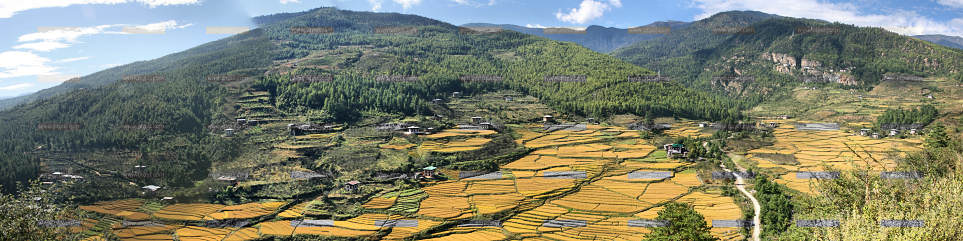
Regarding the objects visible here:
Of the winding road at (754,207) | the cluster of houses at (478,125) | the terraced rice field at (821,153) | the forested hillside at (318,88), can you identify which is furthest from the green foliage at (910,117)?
the cluster of houses at (478,125)

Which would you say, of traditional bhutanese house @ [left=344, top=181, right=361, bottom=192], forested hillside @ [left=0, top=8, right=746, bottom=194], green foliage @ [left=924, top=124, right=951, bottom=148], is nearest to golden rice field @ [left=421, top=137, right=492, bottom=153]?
traditional bhutanese house @ [left=344, top=181, right=361, bottom=192]

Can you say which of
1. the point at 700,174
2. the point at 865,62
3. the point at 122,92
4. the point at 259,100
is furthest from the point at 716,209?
the point at 865,62

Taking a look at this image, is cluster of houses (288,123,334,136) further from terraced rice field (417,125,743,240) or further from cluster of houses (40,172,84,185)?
terraced rice field (417,125,743,240)

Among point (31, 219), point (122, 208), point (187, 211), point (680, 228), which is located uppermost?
point (31, 219)

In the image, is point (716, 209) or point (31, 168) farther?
Result: point (31, 168)

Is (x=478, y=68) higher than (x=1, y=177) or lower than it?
higher

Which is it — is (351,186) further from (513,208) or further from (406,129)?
(406,129)

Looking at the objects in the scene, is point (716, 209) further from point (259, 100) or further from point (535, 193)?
point (259, 100)

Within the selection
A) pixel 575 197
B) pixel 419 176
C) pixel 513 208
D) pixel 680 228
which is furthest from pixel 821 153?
pixel 419 176

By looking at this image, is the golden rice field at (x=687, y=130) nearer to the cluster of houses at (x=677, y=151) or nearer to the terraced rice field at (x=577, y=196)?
the cluster of houses at (x=677, y=151)
